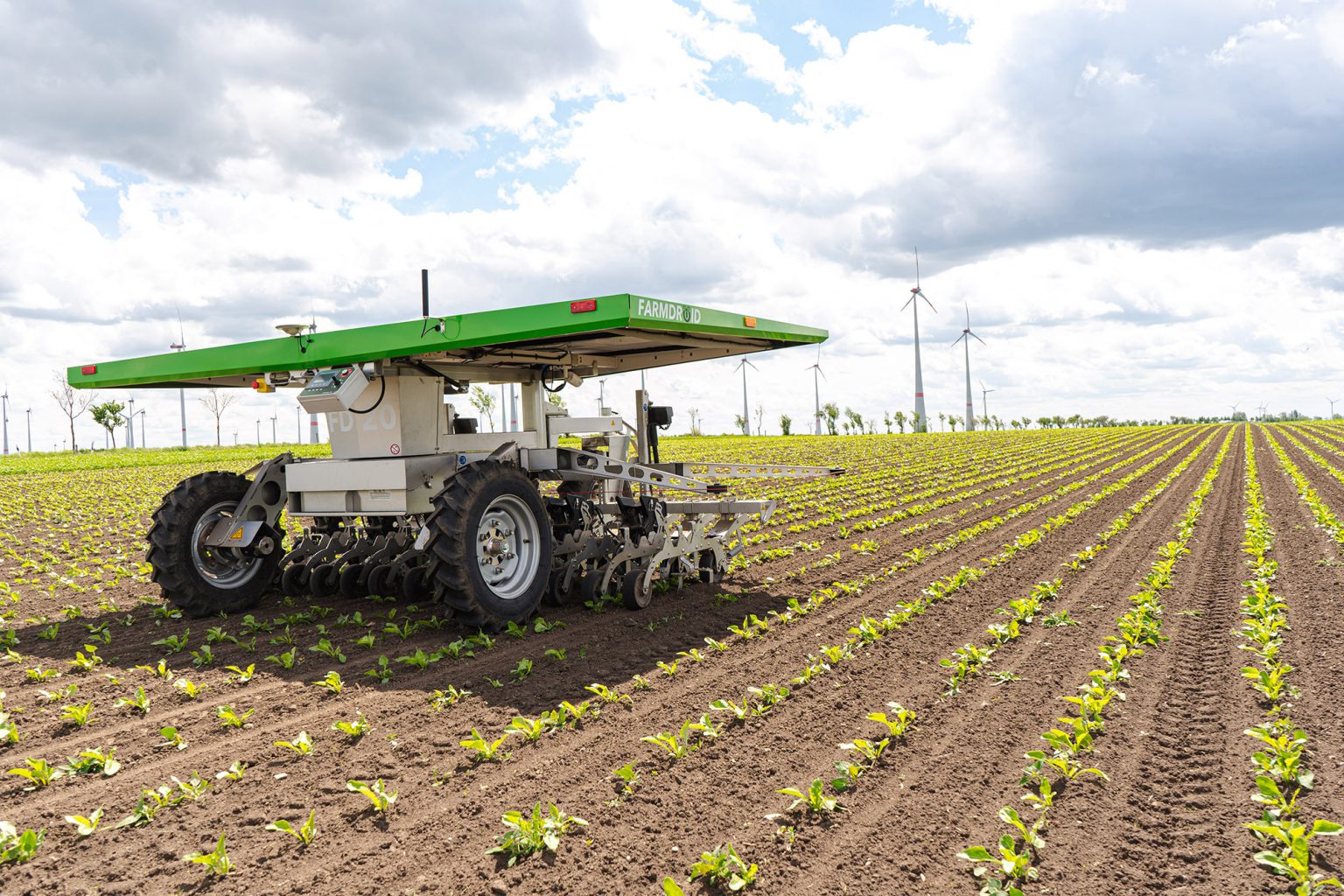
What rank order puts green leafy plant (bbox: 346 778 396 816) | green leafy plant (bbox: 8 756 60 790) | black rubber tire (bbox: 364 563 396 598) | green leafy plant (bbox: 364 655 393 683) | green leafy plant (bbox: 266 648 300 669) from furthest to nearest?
1. black rubber tire (bbox: 364 563 396 598)
2. green leafy plant (bbox: 266 648 300 669)
3. green leafy plant (bbox: 364 655 393 683)
4. green leafy plant (bbox: 8 756 60 790)
5. green leafy plant (bbox: 346 778 396 816)

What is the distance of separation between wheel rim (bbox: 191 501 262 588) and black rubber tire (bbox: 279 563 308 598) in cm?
60

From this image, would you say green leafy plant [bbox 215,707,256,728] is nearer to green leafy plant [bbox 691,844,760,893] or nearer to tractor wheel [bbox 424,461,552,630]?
tractor wheel [bbox 424,461,552,630]

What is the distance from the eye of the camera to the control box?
24.0ft

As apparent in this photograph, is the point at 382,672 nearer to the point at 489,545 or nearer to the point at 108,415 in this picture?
the point at 489,545

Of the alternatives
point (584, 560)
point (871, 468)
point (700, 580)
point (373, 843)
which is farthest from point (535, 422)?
point (871, 468)

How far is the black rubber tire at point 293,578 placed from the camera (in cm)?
882

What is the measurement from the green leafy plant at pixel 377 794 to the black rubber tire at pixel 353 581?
4.74m

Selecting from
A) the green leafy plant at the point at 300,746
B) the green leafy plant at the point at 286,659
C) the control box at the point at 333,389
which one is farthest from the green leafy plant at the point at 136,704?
the control box at the point at 333,389

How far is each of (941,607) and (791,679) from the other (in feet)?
9.61

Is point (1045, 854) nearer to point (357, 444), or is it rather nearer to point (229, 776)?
point (229, 776)

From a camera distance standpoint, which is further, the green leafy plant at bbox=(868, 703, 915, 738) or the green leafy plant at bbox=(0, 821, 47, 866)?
the green leafy plant at bbox=(868, 703, 915, 738)

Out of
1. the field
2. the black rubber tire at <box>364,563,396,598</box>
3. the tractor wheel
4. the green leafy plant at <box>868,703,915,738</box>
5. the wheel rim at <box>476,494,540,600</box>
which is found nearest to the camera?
the field

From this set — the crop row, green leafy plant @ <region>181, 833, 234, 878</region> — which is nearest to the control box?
green leafy plant @ <region>181, 833, 234, 878</region>

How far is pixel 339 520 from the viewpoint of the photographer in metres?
8.55
